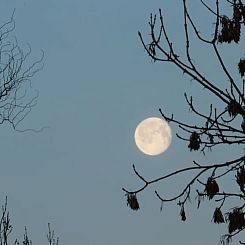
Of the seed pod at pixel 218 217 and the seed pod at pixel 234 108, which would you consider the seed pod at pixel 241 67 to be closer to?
the seed pod at pixel 234 108

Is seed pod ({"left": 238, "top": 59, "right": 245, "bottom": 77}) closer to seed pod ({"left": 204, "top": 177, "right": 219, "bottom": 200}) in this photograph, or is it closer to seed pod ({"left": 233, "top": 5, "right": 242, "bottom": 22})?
seed pod ({"left": 233, "top": 5, "right": 242, "bottom": 22})

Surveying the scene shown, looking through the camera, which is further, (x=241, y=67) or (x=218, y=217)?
(x=218, y=217)

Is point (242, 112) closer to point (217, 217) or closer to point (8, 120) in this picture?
point (217, 217)

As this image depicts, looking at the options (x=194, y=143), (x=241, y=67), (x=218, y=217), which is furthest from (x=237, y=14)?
(x=218, y=217)

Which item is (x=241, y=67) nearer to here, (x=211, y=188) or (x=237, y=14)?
(x=237, y=14)

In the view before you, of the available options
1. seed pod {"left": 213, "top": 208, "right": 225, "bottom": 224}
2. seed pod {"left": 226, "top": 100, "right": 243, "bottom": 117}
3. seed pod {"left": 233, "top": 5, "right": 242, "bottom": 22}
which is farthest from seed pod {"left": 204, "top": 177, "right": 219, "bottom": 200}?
seed pod {"left": 233, "top": 5, "right": 242, "bottom": 22}

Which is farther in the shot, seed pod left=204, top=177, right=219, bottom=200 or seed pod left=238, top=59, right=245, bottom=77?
seed pod left=204, top=177, right=219, bottom=200

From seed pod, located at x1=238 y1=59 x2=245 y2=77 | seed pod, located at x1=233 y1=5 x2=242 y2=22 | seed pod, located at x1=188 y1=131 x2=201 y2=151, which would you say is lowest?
seed pod, located at x1=188 y1=131 x2=201 y2=151

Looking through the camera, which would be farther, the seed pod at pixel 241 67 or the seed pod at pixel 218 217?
the seed pod at pixel 218 217

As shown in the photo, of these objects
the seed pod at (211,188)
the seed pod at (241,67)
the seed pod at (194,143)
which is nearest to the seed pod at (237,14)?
the seed pod at (241,67)

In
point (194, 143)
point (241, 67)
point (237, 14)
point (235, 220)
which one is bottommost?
point (235, 220)

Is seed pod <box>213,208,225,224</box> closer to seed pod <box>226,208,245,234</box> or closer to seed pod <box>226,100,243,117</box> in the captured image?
seed pod <box>226,208,245,234</box>

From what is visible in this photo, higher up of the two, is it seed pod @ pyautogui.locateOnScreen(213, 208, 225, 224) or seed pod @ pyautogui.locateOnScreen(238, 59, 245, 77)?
seed pod @ pyautogui.locateOnScreen(238, 59, 245, 77)

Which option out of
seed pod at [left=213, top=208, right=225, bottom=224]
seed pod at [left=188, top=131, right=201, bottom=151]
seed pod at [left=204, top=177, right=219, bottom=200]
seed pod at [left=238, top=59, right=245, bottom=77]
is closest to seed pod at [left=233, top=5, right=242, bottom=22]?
seed pod at [left=238, top=59, right=245, bottom=77]
